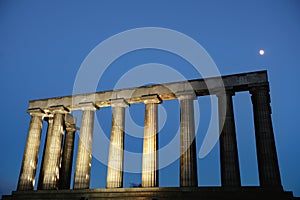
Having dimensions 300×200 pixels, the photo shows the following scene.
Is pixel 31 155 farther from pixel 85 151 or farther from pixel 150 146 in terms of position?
pixel 150 146

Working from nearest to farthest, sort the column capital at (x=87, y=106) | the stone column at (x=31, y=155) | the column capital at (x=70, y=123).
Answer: the stone column at (x=31, y=155) < the column capital at (x=87, y=106) < the column capital at (x=70, y=123)

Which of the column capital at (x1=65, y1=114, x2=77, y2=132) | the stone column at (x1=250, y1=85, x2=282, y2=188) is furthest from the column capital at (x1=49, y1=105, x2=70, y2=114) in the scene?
the stone column at (x1=250, y1=85, x2=282, y2=188)

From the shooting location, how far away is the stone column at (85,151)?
46469 mm

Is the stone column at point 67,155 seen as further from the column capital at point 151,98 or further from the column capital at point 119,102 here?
the column capital at point 151,98

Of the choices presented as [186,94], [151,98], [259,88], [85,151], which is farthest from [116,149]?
[259,88]

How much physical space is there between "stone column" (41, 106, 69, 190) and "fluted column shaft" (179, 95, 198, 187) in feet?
77.3

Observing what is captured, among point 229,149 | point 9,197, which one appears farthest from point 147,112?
point 9,197

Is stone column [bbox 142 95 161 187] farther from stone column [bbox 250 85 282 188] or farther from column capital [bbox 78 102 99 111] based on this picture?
stone column [bbox 250 85 282 188]

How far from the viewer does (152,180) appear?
42500mm

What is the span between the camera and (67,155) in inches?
2244

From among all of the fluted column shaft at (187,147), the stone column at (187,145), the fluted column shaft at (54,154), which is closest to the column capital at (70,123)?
the fluted column shaft at (54,154)

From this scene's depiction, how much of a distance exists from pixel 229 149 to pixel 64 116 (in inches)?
1294

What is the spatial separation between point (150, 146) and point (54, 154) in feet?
62.0

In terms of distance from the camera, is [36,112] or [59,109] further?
[36,112]
